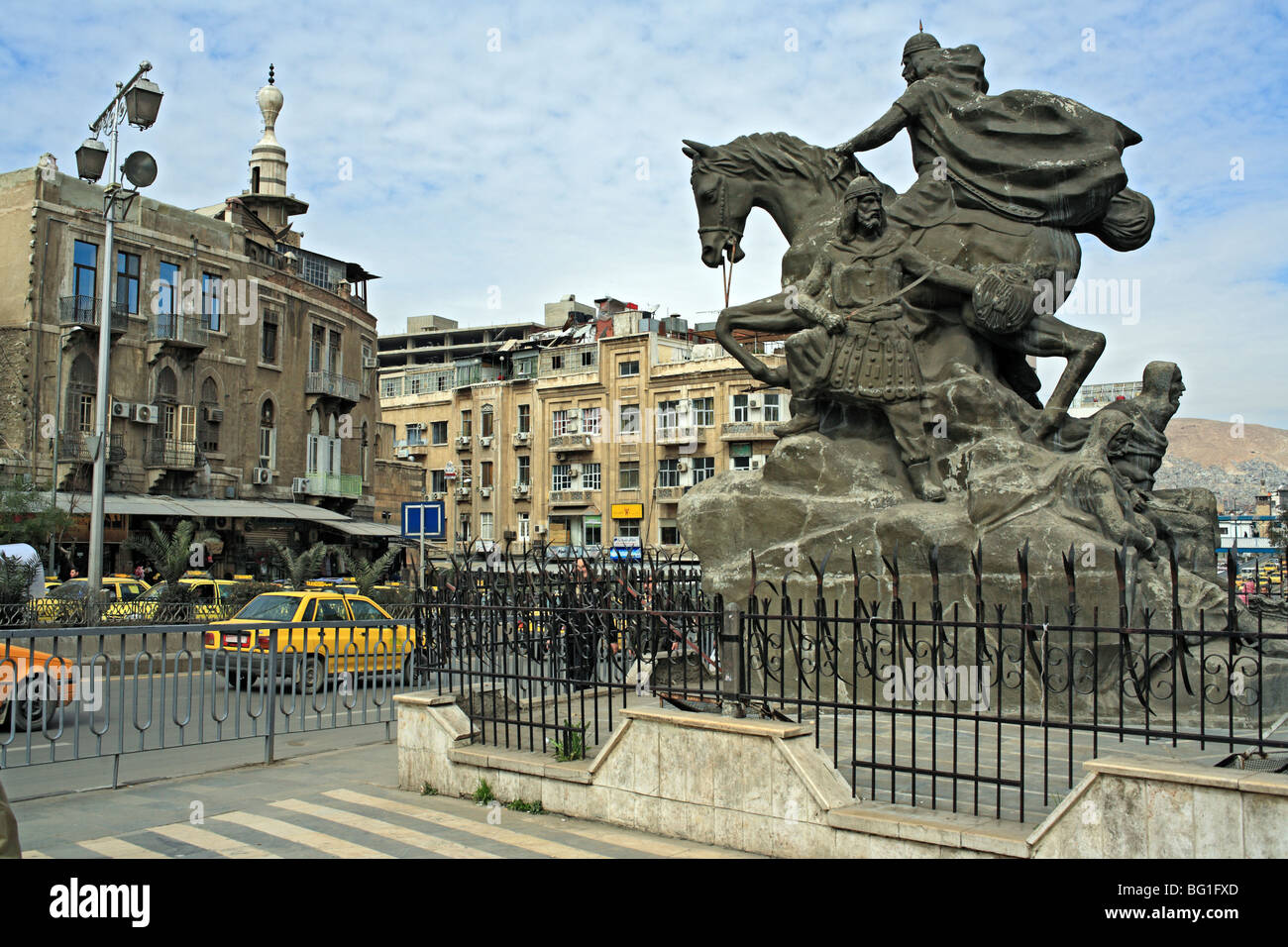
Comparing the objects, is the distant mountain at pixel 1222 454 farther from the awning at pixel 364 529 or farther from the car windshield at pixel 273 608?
the car windshield at pixel 273 608

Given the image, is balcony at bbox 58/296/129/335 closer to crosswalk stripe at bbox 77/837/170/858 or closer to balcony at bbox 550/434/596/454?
balcony at bbox 550/434/596/454

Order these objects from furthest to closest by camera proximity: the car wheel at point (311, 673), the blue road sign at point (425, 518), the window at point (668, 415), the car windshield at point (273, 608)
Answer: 1. the window at point (668, 415)
2. the car windshield at point (273, 608)
3. the blue road sign at point (425, 518)
4. the car wheel at point (311, 673)

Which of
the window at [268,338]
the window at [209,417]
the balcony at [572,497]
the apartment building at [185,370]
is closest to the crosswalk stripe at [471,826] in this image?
the apartment building at [185,370]

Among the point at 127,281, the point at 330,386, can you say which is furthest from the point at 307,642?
the point at 330,386

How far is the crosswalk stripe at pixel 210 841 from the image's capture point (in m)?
6.85

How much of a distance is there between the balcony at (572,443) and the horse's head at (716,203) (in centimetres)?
4172

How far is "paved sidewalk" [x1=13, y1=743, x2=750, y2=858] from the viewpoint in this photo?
6.78 m

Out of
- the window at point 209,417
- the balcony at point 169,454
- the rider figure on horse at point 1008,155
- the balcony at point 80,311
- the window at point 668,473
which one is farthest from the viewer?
the window at point 668,473

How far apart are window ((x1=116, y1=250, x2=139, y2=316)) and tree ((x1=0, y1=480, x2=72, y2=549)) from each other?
9.81 metres

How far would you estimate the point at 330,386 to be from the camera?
45.0m

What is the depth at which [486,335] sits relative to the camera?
88438 mm

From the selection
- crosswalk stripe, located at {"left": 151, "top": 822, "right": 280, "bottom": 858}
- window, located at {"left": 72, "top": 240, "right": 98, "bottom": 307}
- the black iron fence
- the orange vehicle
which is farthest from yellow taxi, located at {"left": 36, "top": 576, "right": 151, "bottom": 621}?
window, located at {"left": 72, "top": 240, "right": 98, "bottom": 307}

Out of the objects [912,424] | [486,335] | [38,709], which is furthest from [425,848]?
[486,335]

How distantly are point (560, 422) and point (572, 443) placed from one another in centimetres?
232
